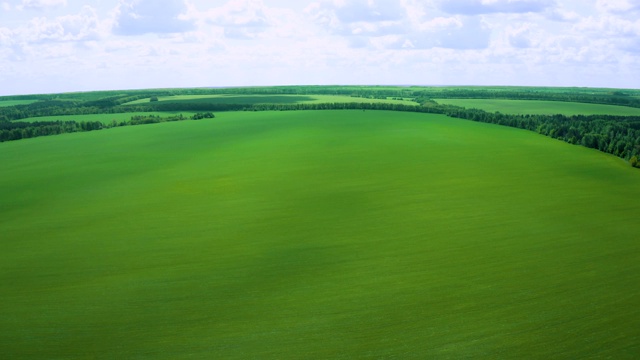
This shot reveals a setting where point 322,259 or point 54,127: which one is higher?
point 54,127

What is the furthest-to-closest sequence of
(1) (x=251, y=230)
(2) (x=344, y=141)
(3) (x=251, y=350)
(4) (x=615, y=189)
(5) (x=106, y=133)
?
1. (5) (x=106, y=133)
2. (2) (x=344, y=141)
3. (4) (x=615, y=189)
4. (1) (x=251, y=230)
5. (3) (x=251, y=350)

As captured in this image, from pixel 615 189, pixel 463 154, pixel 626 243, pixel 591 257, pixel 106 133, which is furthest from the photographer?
pixel 106 133

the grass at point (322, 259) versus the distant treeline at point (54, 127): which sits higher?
the distant treeline at point (54, 127)

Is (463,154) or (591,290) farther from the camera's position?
(463,154)

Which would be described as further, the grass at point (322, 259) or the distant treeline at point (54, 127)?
→ the distant treeline at point (54, 127)

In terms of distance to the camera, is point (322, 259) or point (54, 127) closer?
point (322, 259)

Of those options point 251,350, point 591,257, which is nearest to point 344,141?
point 591,257

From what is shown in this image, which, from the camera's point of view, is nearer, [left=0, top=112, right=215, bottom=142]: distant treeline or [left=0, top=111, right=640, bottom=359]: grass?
[left=0, top=111, right=640, bottom=359]: grass

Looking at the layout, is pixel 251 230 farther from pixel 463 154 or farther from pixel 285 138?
pixel 285 138
